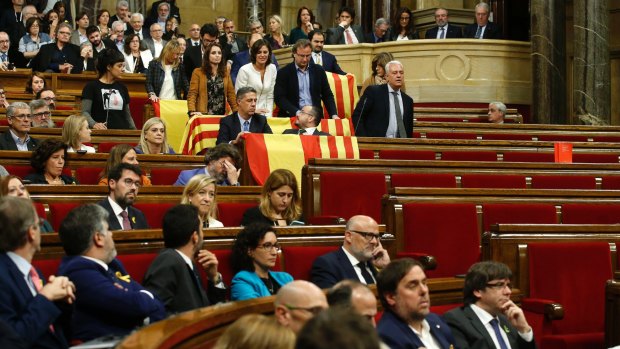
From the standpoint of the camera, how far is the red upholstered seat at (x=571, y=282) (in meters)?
5.20

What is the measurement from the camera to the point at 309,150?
23.1ft

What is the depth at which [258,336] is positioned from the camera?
2492 millimetres

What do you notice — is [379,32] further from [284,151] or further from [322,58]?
[284,151]

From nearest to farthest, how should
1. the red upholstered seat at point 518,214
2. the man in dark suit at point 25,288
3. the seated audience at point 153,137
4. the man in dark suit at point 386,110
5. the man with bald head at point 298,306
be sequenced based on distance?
the man with bald head at point 298,306, the man in dark suit at point 25,288, the red upholstered seat at point 518,214, the seated audience at point 153,137, the man in dark suit at point 386,110

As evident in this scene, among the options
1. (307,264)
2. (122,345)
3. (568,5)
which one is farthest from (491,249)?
(568,5)

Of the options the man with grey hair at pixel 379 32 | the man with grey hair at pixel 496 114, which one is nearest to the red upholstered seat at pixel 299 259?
the man with grey hair at pixel 496 114

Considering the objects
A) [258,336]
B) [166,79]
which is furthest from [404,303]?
[166,79]

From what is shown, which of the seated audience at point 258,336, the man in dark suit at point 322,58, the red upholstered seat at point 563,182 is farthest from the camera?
the man in dark suit at point 322,58

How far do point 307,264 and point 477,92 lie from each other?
7.97 meters

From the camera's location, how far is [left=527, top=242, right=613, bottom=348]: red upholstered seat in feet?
17.0

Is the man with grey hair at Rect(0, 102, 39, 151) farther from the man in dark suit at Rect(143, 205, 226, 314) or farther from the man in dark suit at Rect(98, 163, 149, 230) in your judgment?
the man in dark suit at Rect(143, 205, 226, 314)

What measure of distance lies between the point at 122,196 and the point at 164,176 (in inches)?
60.4

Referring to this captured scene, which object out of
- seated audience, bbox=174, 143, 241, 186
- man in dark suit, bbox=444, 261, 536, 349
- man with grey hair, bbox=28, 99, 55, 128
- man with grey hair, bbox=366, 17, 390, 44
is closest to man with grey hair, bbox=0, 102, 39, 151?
man with grey hair, bbox=28, 99, 55, 128

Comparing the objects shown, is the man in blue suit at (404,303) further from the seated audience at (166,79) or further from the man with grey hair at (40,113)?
the seated audience at (166,79)
